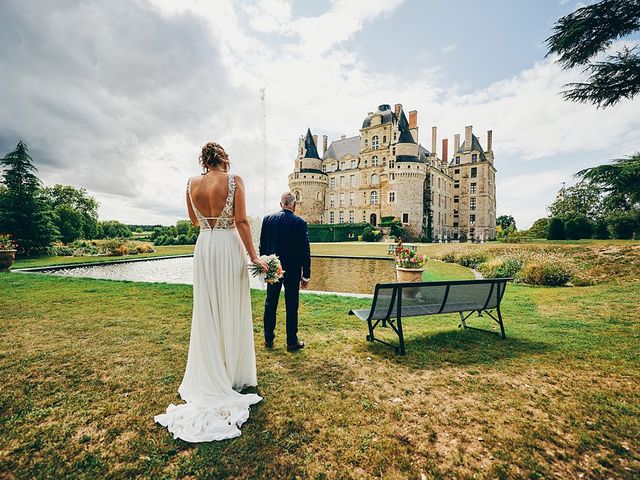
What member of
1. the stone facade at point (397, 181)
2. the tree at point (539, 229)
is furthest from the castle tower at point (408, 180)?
the tree at point (539, 229)

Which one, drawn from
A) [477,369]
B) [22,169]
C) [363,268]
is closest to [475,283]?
[477,369]

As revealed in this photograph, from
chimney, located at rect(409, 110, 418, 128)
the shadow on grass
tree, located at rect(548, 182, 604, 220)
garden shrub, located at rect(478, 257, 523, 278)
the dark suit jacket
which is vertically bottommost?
the shadow on grass

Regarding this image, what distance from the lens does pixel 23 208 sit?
63.5 ft

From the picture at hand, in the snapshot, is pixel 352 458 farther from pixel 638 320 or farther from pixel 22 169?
pixel 22 169

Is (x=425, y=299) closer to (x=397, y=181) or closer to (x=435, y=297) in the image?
(x=435, y=297)

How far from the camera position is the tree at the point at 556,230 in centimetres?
2497

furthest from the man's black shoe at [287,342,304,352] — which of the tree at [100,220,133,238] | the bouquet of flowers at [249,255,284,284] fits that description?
the tree at [100,220,133,238]

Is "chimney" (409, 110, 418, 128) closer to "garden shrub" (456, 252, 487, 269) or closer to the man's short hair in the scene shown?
"garden shrub" (456, 252, 487, 269)

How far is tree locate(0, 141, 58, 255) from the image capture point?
18.9m

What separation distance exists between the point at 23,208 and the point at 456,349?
26075mm

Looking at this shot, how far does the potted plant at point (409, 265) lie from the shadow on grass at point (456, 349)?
260 cm

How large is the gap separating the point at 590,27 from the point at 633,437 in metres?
7.07

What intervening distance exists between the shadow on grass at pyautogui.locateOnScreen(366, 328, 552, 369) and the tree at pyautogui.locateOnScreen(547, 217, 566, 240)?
86.7ft

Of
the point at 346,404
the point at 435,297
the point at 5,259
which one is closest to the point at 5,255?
the point at 5,259
